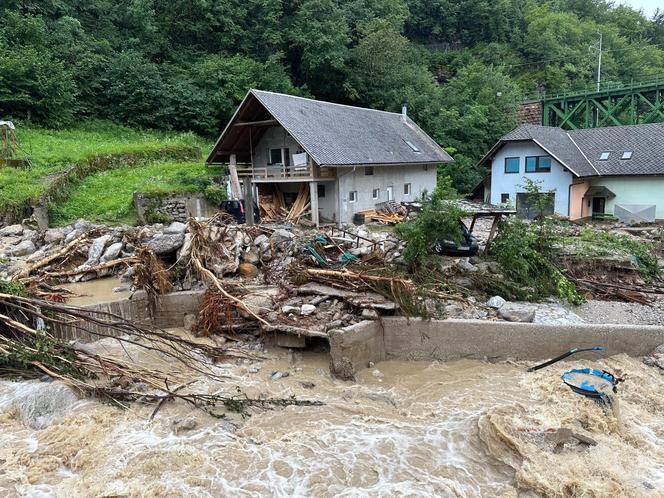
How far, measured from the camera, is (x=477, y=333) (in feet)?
35.4

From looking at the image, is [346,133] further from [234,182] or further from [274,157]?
[234,182]

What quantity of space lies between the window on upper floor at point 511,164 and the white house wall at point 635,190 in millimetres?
4137

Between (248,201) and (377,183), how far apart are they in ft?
25.4

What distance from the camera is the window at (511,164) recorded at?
93.1 feet

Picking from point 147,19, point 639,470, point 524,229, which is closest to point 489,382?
point 639,470

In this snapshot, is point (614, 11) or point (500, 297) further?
point (614, 11)

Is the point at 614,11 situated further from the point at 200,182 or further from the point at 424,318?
the point at 424,318

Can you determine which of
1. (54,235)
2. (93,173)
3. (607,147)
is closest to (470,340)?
(54,235)

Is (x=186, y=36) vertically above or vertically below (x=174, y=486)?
above

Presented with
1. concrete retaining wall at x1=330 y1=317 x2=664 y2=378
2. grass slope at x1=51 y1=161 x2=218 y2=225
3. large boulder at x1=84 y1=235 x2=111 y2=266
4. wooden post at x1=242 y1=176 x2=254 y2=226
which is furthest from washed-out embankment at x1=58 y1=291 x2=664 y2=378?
grass slope at x1=51 y1=161 x2=218 y2=225

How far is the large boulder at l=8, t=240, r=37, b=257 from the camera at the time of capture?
16.6 metres

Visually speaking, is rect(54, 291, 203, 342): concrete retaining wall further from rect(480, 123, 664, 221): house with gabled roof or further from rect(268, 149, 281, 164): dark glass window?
rect(480, 123, 664, 221): house with gabled roof

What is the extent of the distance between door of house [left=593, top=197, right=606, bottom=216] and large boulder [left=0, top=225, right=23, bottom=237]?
1120 inches

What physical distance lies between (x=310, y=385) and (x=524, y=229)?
325 inches
